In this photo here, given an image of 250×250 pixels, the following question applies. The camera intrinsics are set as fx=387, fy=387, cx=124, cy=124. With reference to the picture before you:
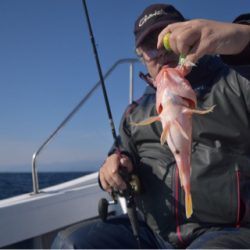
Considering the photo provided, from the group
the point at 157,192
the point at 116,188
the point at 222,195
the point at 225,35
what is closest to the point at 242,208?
the point at 222,195

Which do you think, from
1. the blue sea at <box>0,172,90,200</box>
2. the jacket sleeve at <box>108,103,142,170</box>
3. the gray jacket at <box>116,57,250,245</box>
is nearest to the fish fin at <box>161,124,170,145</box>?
the gray jacket at <box>116,57,250,245</box>

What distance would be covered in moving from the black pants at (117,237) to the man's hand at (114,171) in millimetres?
242

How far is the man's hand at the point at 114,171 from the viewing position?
235 centimetres

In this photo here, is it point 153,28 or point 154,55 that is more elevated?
point 153,28

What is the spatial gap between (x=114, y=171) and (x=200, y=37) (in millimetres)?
1141

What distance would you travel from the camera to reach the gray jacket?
6.57 feet

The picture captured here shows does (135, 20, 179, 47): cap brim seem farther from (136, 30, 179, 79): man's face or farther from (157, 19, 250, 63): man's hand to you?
(157, 19, 250, 63): man's hand

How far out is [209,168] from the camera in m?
2.03

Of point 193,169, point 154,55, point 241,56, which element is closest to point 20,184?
point 154,55

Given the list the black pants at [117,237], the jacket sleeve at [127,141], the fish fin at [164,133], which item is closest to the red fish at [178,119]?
the fish fin at [164,133]

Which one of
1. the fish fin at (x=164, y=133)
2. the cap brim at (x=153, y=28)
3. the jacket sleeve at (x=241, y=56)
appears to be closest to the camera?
the fish fin at (x=164, y=133)

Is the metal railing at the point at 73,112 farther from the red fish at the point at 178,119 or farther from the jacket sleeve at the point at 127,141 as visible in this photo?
the red fish at the point at 178,119

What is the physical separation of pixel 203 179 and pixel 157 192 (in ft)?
1.16

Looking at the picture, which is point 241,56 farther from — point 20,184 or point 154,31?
point 20,184
